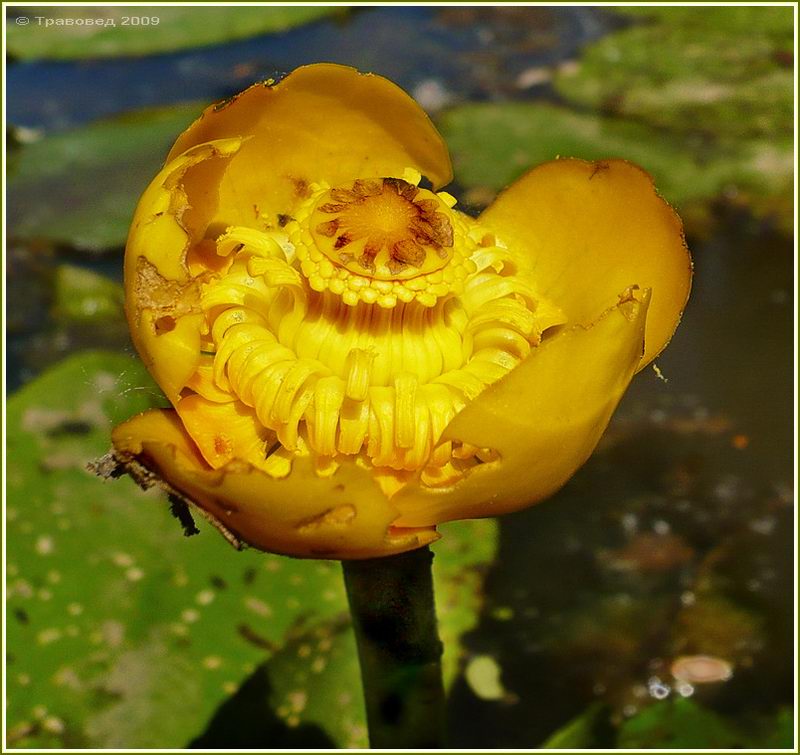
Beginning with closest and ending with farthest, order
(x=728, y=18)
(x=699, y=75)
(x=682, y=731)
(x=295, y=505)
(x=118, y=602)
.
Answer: (x=295, y=505) < (x=682, y=731) < (x=118, y=602) < (x=699, y=75) < (x=728, y=18)

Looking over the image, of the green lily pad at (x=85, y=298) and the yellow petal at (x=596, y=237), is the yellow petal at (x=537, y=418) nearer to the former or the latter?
the yellow petal at (x=596, y=237)

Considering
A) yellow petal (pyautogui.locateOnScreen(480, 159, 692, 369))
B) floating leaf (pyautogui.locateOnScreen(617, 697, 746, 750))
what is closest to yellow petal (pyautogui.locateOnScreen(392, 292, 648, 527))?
yellow petal (pyautogui.locateOnScreen(480, 159, 692, 369))

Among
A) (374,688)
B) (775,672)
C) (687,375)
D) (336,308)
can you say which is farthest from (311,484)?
(687,375)

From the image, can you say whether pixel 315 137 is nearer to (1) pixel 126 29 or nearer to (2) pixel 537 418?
(2) pixel 537 418

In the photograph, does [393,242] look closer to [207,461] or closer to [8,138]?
[207,461]

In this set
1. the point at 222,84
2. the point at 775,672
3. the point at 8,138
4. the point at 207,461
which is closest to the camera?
the point at 207,461

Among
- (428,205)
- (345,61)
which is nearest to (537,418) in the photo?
(428,205)

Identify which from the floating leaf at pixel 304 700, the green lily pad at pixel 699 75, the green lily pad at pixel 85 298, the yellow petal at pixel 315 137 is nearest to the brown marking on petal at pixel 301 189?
the yellow petal at pixel 315 137
